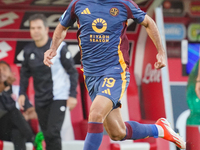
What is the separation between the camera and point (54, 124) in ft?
16.3

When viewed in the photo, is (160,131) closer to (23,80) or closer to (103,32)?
(103,32)

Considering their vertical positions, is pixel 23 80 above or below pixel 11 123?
above

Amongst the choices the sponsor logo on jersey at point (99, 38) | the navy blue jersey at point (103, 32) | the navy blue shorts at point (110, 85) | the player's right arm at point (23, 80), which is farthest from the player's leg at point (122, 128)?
the player's right arm at point (23, 80)

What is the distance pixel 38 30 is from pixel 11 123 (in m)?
1.27

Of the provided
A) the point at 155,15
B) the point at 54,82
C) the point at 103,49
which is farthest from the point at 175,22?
the point at 103,49

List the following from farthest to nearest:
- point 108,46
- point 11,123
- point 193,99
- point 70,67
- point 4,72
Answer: point 193,99 < point 4,72 < point 11,123 < point 70,67 < point 108,46

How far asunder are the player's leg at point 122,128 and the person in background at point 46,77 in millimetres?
1500

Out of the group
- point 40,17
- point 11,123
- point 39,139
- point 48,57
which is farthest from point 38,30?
point 48,57

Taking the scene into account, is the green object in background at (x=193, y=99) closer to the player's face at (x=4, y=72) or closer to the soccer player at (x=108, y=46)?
the soccer player at (x=108, y=46)

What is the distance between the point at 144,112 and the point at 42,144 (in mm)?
1701

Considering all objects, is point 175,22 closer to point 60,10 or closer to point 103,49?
point 60,10

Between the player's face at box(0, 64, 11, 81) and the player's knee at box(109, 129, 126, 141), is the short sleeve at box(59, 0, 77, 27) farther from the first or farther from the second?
the player's face at box(0, 64, 11, 81)

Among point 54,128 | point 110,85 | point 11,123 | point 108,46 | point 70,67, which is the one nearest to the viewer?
point 110,85

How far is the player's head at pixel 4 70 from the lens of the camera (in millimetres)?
5492
